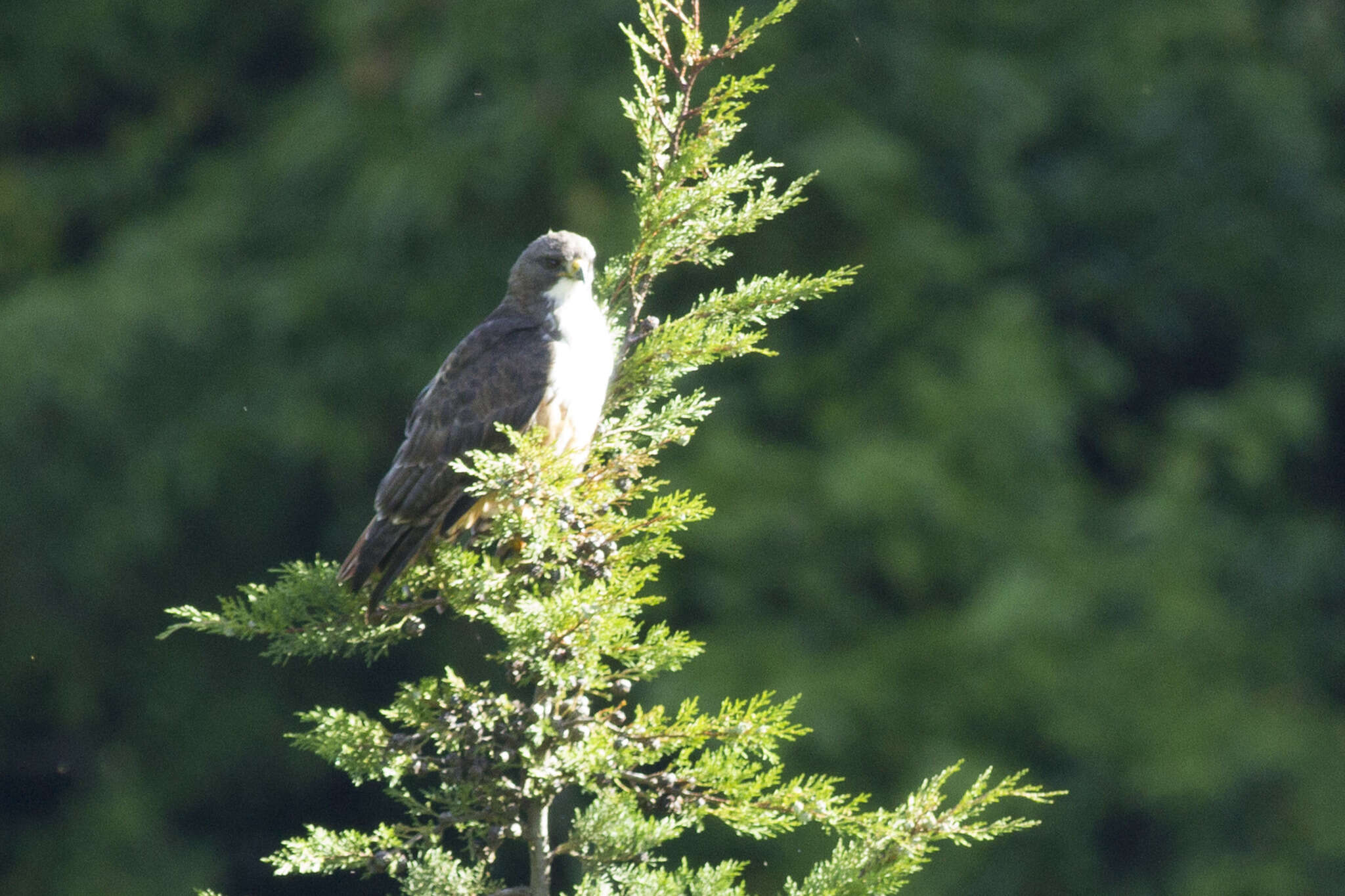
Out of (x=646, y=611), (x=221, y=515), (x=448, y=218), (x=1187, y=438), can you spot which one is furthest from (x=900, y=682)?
(x=221, y=515)

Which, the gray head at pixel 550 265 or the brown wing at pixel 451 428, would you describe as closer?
the brown wing at pixel 451 428

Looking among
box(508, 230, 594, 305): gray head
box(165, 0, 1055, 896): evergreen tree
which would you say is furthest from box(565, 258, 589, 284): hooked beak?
box(165, 0, 1055, 896): evergreen tree

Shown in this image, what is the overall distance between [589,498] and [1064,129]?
7462mm

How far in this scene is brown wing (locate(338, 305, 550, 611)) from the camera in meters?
Result: 2.90

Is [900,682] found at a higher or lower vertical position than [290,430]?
lower

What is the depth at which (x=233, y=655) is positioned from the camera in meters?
9.22

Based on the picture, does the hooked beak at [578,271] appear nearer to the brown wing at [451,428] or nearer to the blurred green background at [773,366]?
the brown wing at [451,428]

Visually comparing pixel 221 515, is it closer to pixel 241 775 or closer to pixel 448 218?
pixel 241 775

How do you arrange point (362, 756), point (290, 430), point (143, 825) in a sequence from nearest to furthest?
point (362, 756) → point (290, 430) → point (143, 825)

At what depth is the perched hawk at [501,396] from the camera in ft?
9.75

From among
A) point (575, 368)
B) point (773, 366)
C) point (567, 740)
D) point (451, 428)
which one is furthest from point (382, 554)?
point (773, 366)

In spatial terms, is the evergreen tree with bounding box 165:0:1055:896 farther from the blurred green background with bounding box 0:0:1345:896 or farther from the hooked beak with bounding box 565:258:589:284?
the blurred green background with bounding box 0:0:1345:896

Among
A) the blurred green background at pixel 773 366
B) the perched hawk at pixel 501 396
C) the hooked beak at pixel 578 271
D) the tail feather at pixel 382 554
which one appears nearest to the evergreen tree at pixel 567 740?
the tail feather at pixel 382 554

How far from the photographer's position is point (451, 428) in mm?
3260
